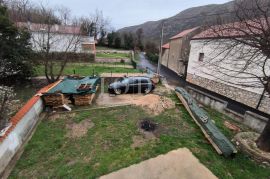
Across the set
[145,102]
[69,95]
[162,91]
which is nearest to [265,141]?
[145,102]

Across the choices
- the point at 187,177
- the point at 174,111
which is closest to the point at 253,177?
the point at 187,177

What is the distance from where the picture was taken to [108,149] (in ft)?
19.5

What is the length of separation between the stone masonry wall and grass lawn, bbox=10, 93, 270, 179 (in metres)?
5.75

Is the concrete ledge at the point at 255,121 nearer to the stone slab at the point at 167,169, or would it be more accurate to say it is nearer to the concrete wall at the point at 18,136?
the stone slab at the point at 167,169

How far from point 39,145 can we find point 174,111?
658cm

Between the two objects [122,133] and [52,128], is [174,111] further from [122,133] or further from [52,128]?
[52,128]

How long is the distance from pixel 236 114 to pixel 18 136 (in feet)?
35.0

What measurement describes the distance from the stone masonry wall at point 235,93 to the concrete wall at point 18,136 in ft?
45.6

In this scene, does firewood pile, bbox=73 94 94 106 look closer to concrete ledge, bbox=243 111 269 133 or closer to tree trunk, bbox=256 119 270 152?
tree trunk, bbox=256 119 270 152

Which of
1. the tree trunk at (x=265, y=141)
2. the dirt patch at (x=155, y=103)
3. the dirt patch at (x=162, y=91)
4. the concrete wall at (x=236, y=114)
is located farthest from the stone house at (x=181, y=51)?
the tree trunk at (x=265, y=141)

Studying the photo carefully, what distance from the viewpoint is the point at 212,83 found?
51.7 ft

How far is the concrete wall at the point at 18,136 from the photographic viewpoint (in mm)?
5254

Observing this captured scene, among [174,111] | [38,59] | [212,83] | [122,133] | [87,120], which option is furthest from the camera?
[212,83]

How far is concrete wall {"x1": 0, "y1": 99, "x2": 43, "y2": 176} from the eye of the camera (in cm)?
525
